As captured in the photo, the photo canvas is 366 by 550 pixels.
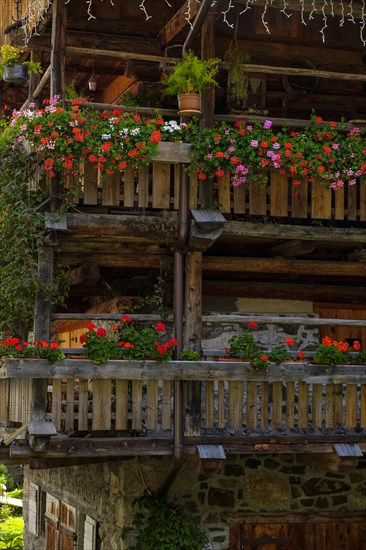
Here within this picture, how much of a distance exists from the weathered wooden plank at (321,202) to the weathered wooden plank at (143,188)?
208 cm

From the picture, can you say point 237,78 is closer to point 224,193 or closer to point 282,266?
point 224,193

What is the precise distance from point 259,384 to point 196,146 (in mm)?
3034

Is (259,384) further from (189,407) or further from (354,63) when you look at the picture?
(354,63)

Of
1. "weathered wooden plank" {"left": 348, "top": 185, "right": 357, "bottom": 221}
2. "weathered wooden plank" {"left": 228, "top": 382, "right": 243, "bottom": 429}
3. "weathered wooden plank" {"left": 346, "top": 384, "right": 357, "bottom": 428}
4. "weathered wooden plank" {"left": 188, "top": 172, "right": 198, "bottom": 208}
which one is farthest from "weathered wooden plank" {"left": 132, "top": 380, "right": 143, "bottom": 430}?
"weathered wooden plank" {"left": 348, "top": 185, "right": 357, "bottom": 221}

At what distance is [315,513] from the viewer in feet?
47.7

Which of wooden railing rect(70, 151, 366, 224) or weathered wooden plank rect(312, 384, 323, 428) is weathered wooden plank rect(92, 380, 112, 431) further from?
weathered wooden plank rect(312, 384, 323, 428)

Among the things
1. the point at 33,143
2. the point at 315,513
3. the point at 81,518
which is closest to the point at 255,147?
the point at 33,143

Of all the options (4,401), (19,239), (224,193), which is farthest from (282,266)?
(4,401)

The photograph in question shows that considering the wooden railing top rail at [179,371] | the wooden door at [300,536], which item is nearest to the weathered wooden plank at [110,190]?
the wooden railing top rail at [179,371]

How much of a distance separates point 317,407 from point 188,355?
1663mm

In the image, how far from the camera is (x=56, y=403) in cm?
1259

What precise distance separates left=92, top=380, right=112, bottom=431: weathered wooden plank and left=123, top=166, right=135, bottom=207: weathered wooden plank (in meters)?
2.14

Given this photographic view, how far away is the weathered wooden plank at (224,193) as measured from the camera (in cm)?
1350

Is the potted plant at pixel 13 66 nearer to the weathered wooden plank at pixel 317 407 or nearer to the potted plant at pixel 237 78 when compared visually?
the potted plant at pixel 237 78
